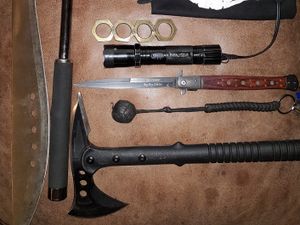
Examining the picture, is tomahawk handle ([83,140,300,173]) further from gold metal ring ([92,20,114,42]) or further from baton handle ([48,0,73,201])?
gold metal ring ([92,20,114,42])

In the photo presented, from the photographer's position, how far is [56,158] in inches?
38.0

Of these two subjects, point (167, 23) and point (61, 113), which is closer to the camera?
point (61, 113)

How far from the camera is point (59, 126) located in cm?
96

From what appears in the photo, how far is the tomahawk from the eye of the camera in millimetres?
988

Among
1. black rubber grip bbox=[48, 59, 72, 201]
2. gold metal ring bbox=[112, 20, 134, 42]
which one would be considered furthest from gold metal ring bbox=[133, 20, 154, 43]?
black rubber grip bbox=[48, 59, 72, 201]

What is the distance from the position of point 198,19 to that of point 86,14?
1.16 feet

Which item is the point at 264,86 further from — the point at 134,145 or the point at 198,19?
the point at 134,145

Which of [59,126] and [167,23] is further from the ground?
[167,23]

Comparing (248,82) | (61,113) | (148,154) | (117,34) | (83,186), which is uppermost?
(117,34)

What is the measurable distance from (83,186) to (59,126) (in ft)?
0.65

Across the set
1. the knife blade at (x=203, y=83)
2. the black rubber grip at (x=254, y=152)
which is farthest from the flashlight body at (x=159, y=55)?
the black rubber grip at (x=254, y=152)

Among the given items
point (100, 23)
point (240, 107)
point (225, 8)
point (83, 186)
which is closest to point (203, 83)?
point (240, 107)

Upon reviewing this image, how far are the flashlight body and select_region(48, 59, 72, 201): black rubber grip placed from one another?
128 millimetres

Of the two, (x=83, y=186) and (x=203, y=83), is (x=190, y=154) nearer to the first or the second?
(x=203, y=83)
